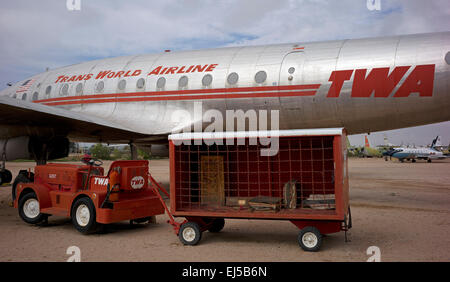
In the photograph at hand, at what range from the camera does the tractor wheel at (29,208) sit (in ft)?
29.3

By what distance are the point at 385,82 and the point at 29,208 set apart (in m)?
9.69

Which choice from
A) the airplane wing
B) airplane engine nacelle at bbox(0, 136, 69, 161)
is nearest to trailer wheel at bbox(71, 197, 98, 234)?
the airplane wing

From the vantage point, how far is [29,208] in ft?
29.7

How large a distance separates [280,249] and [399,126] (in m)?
6.53

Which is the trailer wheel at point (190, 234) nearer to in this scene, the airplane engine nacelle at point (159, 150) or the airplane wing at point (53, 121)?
the airplane wing at point (53, 121)

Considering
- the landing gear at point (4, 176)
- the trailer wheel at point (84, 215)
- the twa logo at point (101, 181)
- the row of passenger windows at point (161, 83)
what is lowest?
the trailer wheel at point (84, 215)

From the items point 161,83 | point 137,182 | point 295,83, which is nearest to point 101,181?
point 137,182

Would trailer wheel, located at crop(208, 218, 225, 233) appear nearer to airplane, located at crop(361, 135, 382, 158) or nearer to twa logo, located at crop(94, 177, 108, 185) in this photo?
twa logo, located at crop(94, 177, 108, 185)

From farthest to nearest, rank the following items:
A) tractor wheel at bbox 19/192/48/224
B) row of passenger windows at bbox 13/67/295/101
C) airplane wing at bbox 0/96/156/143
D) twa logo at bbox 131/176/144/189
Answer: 1. row of passenger windows at bbox 13/67/295/101
2. airplane wing at bbox 0/96/156/143
3. tractor wheel at bbox 19/192/48/224
4. twa logo at bbox 131/176/144/189

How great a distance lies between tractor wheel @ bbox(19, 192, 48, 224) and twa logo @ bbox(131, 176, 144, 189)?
2.66m

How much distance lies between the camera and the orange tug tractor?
7823mm

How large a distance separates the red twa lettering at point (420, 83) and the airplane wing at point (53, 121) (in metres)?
7.89

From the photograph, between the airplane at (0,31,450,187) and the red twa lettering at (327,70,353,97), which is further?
the red twa lettering at (327,70,353,97)

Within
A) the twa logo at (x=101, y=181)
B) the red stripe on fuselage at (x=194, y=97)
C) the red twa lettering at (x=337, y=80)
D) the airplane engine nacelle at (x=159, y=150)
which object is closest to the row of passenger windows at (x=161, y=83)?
the red stripe on fuselage at (x=194, y=97)
